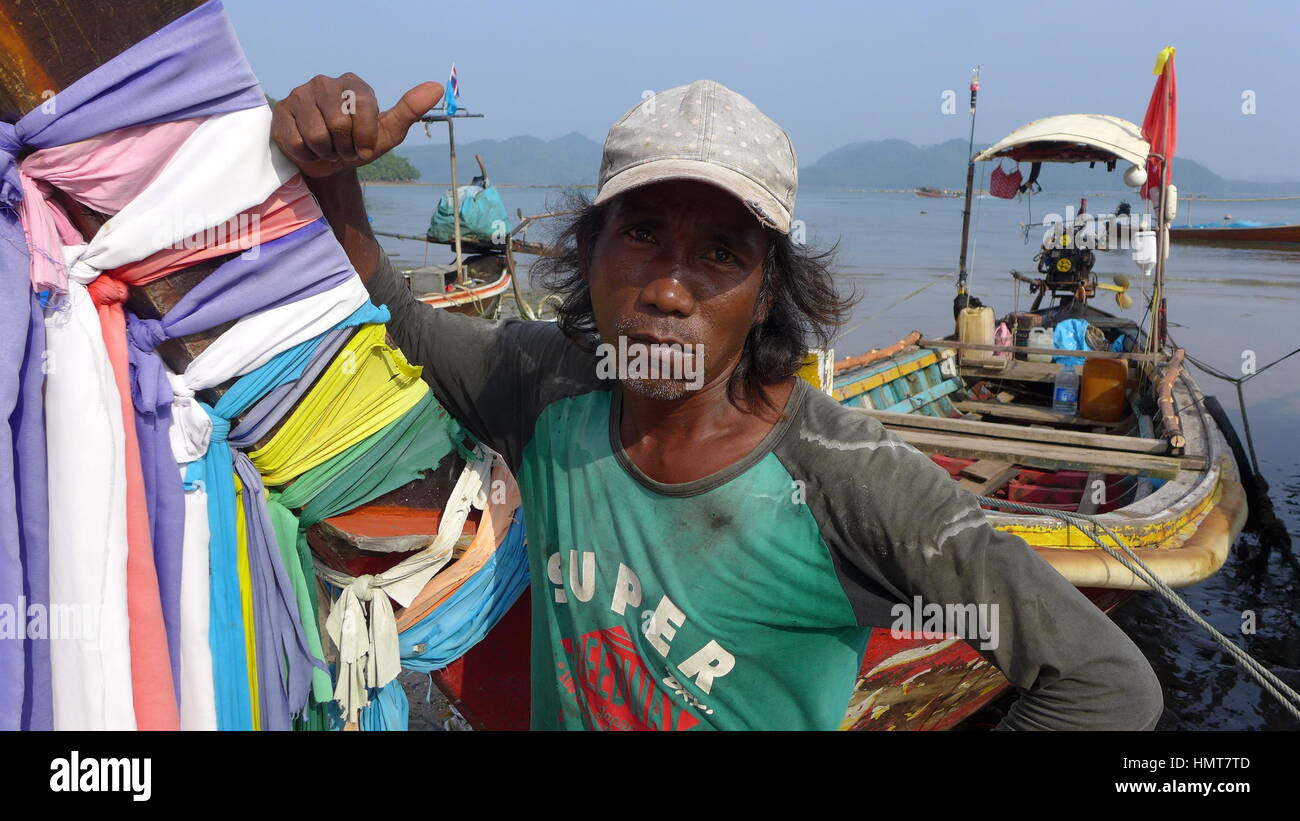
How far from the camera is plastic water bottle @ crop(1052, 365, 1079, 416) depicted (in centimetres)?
838

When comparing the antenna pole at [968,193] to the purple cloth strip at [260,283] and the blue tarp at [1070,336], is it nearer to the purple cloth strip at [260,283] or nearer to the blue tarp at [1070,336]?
the blue tarp at [1070,336]

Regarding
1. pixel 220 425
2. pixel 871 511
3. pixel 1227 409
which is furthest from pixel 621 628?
pixel 1227 409

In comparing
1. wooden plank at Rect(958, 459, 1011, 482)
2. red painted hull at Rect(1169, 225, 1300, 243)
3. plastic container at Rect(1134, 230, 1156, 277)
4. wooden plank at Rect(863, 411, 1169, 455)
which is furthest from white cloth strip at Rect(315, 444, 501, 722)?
red painted hull at Rect(1169, 225, 1300, 243)

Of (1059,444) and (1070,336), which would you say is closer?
(1059,444)

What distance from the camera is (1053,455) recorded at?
5430mm

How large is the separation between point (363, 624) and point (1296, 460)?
13649mm

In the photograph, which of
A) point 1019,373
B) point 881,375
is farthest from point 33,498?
point 1019,373

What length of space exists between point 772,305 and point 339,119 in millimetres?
943

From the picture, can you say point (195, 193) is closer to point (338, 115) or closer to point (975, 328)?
point (338, 115)

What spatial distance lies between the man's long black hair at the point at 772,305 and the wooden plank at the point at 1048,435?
419 centimetres

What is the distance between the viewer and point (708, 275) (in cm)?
166

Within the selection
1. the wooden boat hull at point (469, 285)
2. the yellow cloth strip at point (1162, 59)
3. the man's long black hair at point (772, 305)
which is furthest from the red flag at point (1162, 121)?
the wooden boat hull at point (469, 285)

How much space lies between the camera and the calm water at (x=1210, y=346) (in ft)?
22.7
